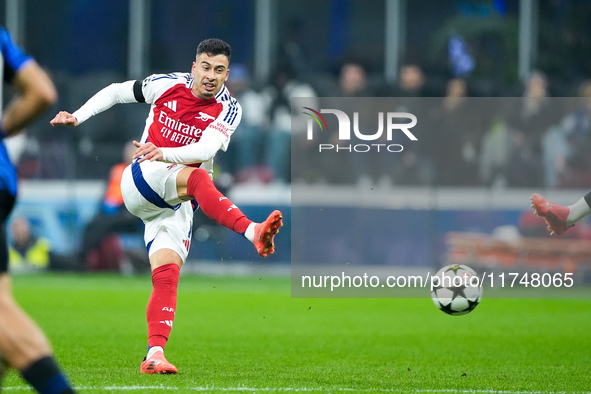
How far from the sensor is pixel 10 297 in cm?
391

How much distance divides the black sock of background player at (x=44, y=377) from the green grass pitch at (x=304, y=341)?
153 centimetres

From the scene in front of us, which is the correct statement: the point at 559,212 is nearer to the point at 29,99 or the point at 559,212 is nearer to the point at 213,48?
the point at 213,48

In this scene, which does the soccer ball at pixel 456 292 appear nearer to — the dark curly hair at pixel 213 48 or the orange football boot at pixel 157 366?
the orange football boot at pixel 157 366

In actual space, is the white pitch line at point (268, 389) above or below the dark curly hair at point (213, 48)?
below

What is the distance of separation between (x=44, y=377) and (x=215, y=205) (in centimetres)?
261

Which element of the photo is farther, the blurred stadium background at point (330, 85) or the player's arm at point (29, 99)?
the blurred stadium background at point (330, 85)

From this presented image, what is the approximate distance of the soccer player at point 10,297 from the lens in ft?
12.7

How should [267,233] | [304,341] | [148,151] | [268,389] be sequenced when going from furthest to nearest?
[304,341] → [148,151] → [267,233] → [268,389]

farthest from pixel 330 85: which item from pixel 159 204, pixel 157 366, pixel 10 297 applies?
pixel 10 297

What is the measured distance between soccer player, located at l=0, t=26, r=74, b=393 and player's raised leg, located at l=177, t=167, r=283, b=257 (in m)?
2.20

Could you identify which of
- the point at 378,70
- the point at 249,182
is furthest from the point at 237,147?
the point at 378,70

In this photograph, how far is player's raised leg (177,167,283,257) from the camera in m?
5.94

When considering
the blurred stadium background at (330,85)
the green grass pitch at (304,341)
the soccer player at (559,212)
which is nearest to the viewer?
the green grass pitch at (304,341)

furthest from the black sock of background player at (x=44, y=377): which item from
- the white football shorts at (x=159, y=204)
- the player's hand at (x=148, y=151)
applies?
the white football shorts at (x=159, y=204)
